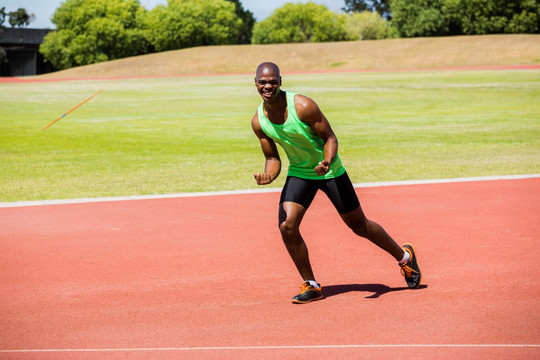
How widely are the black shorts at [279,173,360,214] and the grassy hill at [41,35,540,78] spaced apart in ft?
218

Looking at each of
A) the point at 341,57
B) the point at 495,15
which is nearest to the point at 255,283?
the point at 341,57

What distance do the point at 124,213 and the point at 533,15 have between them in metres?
86.2

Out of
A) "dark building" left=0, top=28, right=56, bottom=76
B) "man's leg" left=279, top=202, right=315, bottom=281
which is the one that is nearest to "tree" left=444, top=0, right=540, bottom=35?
"dark building" left=0, top=28, right=56, bottom=76

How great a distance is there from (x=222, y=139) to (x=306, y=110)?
15.4m

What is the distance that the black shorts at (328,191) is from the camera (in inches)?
240

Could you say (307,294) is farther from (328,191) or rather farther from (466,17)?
(466,17)

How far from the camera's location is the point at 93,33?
329ft

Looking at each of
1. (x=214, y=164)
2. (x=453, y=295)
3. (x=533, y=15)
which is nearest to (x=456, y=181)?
(x=214, y=164)

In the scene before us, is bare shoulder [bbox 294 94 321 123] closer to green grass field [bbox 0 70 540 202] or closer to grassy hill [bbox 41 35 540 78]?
green grass field [bbox 0 70 540 202]

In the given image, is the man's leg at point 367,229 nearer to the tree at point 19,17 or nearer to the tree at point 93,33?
the tree at point 93,33

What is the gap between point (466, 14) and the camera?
92812 mm

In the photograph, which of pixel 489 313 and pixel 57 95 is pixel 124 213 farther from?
pixel 57 95

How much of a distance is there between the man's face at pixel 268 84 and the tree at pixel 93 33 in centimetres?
9683

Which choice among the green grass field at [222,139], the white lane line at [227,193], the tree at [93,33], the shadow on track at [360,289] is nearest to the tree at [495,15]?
the tree at [93,33]
